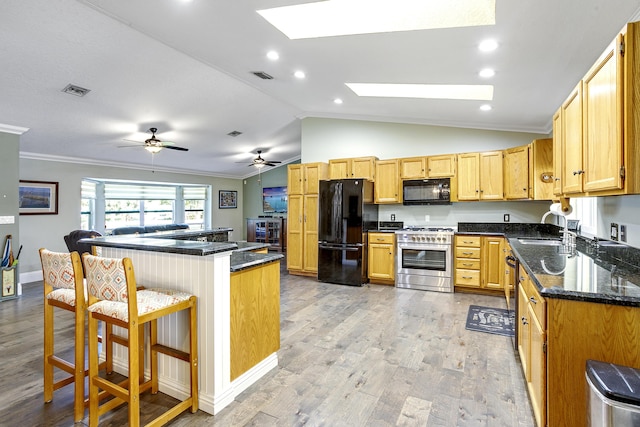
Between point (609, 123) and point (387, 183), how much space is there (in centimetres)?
397

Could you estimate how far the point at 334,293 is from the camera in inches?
190

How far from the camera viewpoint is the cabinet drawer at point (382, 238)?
518 cm

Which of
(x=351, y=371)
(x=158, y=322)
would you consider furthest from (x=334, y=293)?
(x=158, y=322)

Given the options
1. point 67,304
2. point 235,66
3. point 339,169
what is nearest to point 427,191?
point 339,169

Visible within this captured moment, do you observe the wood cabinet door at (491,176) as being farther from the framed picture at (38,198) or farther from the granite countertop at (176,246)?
the framed picture at (38,198)

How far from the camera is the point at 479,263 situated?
464 cm

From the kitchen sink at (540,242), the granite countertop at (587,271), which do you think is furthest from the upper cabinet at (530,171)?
the granite countertop at (587,271)

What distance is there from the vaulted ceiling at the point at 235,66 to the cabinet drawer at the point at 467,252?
1930 millimetres

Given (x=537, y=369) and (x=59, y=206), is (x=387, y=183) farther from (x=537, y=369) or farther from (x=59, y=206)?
(x=59, y=206)

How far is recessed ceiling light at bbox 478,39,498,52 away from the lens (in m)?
2.55

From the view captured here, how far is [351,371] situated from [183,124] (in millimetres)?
5015

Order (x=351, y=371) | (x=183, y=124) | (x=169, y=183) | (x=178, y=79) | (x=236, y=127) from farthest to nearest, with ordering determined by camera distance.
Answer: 1. (x=169, y=183)
2. (x=236, y=127)
3. (x=183, y=124)
4. (x=178, y=79)
5. (x=351, y=371)

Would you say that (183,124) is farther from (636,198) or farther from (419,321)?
(636,198)

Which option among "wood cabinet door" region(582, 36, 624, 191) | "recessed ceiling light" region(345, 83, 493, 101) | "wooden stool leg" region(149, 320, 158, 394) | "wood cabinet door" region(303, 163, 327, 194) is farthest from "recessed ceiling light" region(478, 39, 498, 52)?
"wood cabinet door" region(303, 163, 327, 194)
